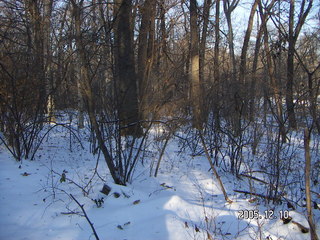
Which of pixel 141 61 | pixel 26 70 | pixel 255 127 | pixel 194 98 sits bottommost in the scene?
pixel 255 127

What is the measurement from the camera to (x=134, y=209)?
3.45 m

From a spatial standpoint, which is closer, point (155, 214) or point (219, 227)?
point (219, 227)

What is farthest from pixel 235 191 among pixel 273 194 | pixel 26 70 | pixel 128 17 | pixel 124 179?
pixel 26 70

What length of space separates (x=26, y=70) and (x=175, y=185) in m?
3.69

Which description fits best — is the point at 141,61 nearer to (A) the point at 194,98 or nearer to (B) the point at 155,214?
(A) the point at 194,98

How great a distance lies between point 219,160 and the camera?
6.07 metres

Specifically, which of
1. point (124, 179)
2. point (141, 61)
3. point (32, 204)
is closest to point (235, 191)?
point (124, 179)

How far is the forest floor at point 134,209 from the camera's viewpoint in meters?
2.95

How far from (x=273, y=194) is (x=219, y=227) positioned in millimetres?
1348

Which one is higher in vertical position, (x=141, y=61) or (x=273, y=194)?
(x=141, y=61)

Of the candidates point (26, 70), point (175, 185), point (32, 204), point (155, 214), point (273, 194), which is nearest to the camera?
point (155, 214)

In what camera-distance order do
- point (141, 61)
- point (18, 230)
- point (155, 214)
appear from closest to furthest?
point (18, 230), point (155, 214), point (141, 61)

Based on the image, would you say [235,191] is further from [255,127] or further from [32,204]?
[32,204]

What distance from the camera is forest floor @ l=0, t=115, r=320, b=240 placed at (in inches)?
116
